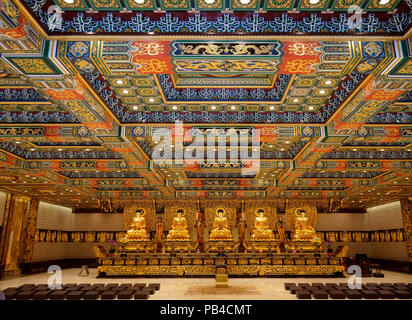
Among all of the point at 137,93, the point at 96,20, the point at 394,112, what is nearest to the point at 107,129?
the point at 137,93

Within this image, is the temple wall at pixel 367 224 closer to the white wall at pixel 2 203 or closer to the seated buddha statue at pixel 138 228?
the seated buddha statue at pixel 138 228

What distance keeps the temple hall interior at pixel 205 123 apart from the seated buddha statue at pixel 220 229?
0.06 metres

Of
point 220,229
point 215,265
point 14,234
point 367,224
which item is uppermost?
point 367,224

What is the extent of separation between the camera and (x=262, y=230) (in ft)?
61.2

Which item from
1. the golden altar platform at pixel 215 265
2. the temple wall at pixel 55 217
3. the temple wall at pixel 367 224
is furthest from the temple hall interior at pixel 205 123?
the temple wall at pixel 367 224

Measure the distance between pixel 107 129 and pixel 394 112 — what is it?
7198 mm

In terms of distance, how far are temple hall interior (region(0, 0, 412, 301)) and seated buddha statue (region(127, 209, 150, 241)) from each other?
132mm

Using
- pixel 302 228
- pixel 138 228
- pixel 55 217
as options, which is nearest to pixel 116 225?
pixel 138 228

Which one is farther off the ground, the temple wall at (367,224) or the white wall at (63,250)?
the temple wall at (367,224)

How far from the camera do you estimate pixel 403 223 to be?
685 inches

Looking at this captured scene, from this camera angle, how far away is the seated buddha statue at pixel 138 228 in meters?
18.7

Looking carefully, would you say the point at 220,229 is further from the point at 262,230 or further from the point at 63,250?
the point at 63,250

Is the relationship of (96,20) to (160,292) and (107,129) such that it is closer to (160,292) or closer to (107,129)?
(107,129)

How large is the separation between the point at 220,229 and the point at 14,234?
11.5 meters
